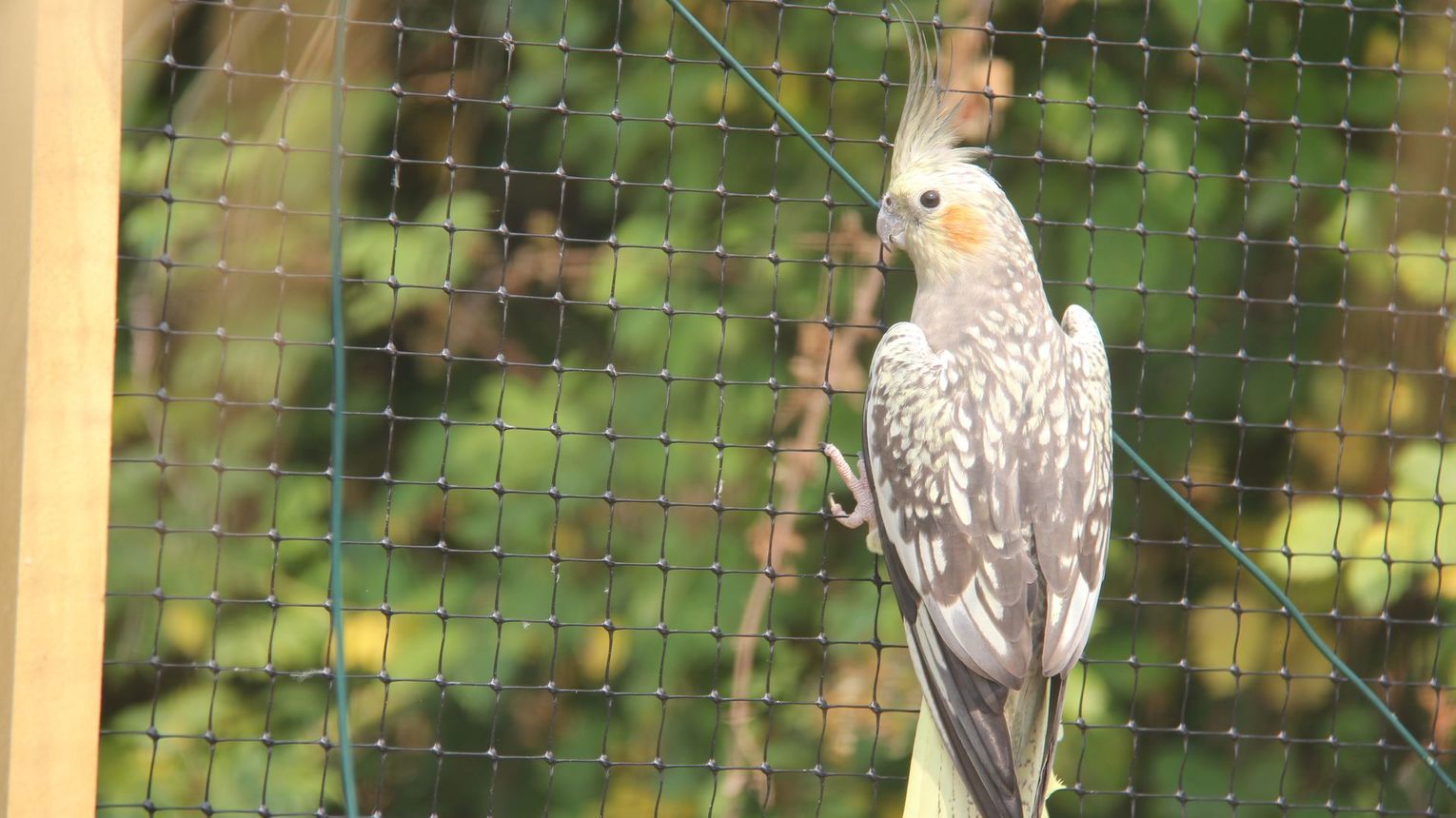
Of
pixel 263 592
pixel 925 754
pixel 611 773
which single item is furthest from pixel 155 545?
pixel 925 754

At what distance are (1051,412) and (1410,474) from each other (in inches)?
39.0

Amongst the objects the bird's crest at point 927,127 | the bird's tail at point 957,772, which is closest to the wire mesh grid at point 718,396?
the bird's crest at point 927,127

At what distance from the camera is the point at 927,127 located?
7.52ft

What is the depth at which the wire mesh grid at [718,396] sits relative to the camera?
280 cm

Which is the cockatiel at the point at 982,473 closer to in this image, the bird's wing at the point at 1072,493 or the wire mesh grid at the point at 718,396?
the bird's wing at the point at 1072,493

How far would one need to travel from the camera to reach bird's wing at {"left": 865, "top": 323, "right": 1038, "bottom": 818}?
2023 mm

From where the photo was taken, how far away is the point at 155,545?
2902mm

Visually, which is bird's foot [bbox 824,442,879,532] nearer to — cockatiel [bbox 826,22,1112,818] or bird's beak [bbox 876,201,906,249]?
cockatiel [bbox 826,22,1112,818]

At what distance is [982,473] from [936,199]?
0.46 m

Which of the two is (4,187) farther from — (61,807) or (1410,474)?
(1410,474)

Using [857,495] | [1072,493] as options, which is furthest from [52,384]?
[1072,493]

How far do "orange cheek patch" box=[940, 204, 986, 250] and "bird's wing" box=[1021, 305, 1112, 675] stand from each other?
225mm

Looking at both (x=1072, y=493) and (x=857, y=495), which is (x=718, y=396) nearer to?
(x=857, y=495)

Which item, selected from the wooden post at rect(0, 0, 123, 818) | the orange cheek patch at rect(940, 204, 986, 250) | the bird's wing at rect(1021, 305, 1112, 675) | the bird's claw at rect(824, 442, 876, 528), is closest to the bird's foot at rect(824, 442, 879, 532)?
the bird's claw at rect(824, 442, 876, 528)
